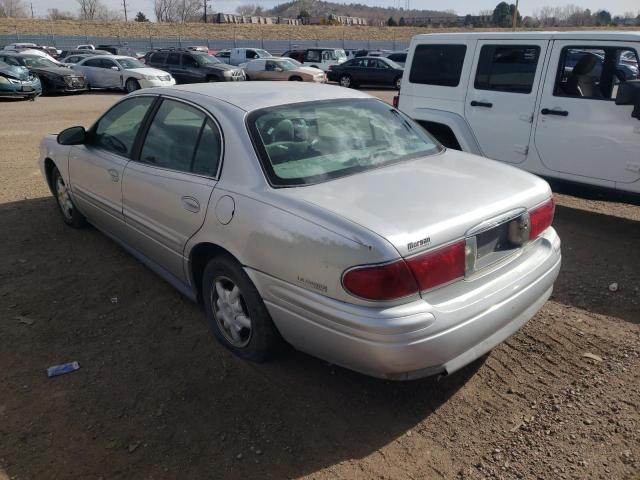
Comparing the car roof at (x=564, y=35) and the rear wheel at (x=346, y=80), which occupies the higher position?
the car roof at (x=564, y=35)

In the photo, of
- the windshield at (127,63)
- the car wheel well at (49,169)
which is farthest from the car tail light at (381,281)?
the windshield at (127,63)

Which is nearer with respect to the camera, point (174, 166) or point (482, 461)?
point (482, 461)

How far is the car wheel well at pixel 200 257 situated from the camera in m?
3.15

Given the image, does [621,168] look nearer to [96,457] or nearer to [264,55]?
[96,457]

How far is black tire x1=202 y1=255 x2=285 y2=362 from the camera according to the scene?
2.96m

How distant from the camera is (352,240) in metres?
2.40

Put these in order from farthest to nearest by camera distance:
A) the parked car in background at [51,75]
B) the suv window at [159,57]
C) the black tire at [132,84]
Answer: the suv window at [159,57] < the black tire at [132,84] < the parked car in background at [51,75]

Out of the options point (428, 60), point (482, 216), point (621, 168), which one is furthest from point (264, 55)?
point (482, 216)

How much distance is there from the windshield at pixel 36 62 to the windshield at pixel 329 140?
20149mm

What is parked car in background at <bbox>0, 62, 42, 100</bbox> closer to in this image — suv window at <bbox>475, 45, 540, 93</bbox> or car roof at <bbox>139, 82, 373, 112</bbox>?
car roof at <bbox>139, 82, 373, 112</bbox>

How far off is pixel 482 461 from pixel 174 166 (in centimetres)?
248

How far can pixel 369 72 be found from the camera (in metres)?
23.6

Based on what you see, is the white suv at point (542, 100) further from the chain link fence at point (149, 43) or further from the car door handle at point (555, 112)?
the chain link fence at point (149, 43)

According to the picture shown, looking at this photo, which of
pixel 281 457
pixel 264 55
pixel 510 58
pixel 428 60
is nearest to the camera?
pixel 281 457
